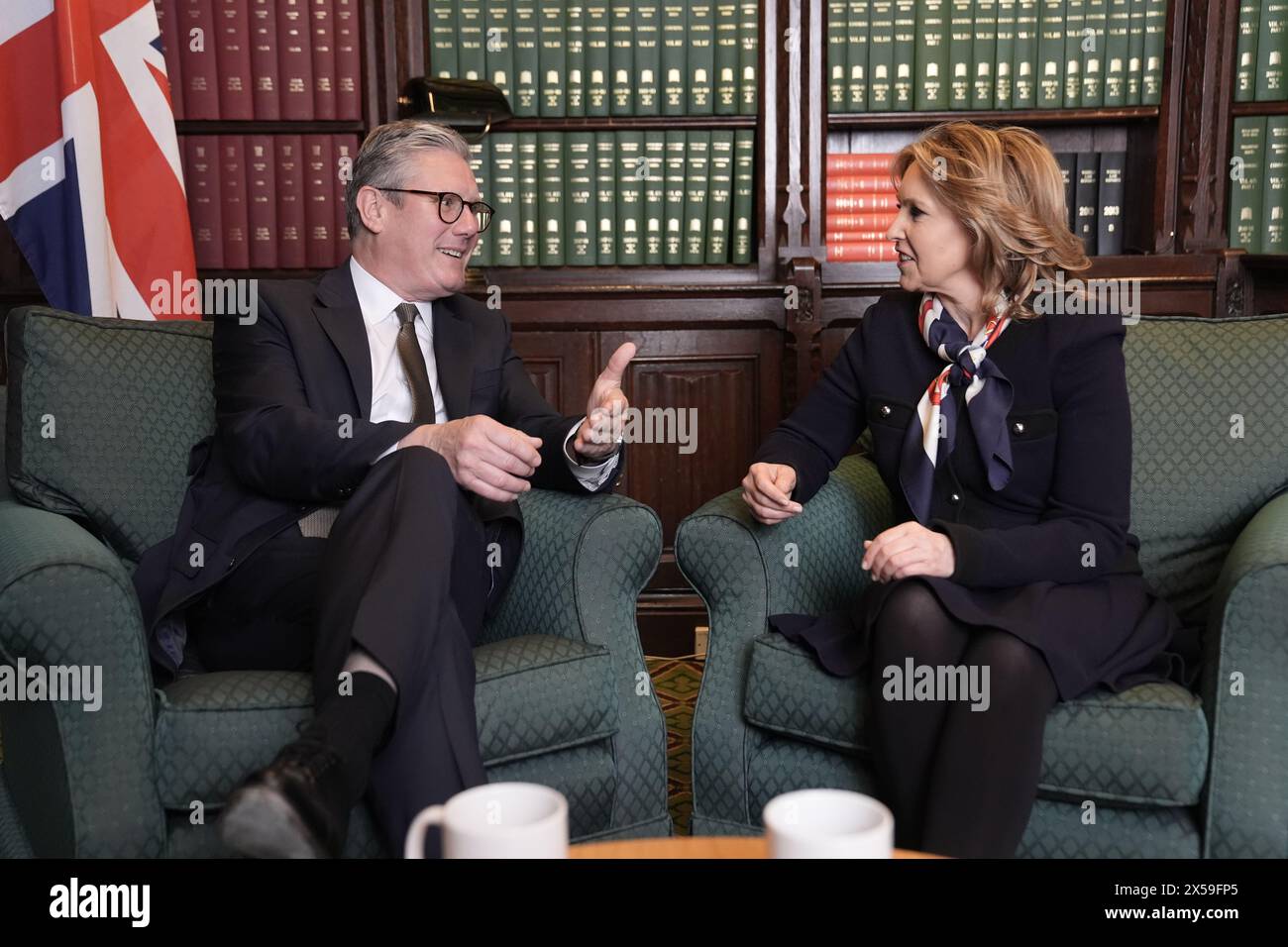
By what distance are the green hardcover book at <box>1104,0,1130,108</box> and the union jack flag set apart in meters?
2.19

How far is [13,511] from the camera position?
167 centimetres

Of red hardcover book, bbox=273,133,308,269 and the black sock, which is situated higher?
red hardcover book, bbox=273,133,308,269

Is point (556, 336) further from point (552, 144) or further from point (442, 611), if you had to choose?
point (442, 611)

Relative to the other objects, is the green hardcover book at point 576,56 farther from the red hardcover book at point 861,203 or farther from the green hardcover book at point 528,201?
the red hardcover book at point 861,203

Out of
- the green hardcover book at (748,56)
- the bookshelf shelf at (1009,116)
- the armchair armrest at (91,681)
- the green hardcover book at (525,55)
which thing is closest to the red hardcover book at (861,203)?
the bookshelf shelf at (1009,116)

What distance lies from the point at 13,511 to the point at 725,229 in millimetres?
1900

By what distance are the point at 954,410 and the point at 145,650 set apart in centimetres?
112

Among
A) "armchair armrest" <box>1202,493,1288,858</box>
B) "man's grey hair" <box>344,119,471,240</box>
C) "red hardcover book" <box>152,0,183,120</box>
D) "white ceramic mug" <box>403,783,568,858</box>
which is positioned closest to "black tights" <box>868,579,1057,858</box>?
"armchair armrest" <box>1202,493,1288,858</box>

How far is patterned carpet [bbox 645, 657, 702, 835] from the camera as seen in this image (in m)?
2.13

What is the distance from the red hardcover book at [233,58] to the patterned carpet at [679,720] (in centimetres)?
168

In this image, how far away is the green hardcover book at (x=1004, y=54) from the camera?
297cm

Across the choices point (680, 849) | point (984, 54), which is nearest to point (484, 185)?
point (984, 54)

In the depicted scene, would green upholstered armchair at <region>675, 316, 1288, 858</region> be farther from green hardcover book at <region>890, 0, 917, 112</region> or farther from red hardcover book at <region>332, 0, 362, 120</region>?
red hardcover book at <region>332, 0, 362, 120</region>

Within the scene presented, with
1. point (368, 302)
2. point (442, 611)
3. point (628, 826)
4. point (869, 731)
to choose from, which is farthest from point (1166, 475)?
point (368, 302)
